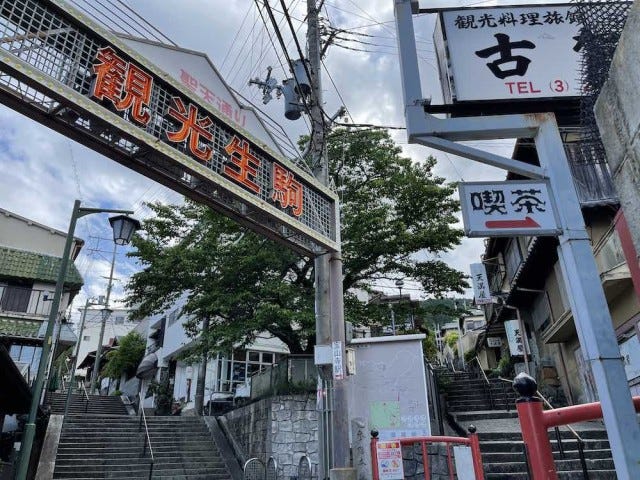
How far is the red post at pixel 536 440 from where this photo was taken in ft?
7.88

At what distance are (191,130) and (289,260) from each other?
28.8ft

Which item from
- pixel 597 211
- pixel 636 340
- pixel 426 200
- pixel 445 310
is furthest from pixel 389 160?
pixel 636 340

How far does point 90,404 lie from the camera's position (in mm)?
25766

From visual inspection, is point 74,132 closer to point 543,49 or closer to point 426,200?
point 543,49

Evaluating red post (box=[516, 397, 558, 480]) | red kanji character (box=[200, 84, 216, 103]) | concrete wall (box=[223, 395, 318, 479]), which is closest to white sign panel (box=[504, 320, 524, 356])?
concrete wall (box=[223, 395, 318, 479])

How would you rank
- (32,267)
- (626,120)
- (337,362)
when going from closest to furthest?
(626,120)
(337,362)
(32,267)

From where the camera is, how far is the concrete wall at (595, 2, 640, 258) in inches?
85.7

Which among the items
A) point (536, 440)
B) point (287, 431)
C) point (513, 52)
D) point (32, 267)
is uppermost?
point (32, 267)

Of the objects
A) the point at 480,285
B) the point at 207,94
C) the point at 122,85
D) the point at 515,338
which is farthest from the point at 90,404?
the point at 122,85

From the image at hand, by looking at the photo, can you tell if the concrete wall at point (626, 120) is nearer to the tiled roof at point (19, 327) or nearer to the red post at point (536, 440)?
the red post at point (536, 440)

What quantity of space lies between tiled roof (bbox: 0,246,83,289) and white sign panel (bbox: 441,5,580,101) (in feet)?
81.6

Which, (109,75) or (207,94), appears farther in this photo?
(207,94)

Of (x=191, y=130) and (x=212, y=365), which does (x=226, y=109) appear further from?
(x=212, y=365)

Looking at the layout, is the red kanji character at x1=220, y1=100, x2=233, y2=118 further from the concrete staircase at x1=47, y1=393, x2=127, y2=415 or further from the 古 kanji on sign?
the concrete staircase at x1=47, y1=393, x2=127, y2=415
